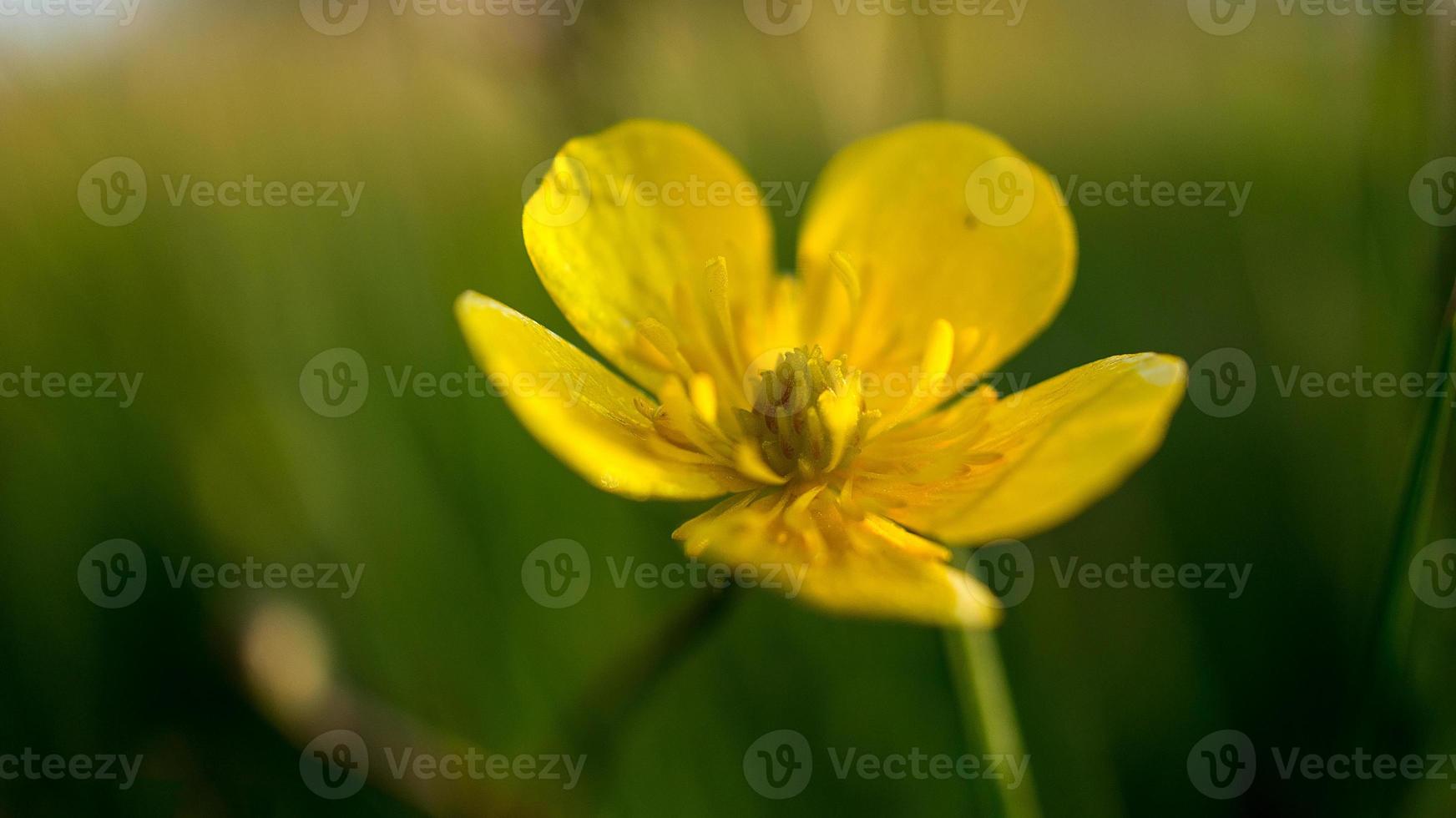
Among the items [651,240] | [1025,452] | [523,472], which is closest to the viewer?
[1025,452]

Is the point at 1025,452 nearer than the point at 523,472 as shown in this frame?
Yes

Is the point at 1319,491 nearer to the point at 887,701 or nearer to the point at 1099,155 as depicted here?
the point at 887,701

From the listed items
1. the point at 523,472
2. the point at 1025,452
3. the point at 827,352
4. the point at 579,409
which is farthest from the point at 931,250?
the point at 523,472

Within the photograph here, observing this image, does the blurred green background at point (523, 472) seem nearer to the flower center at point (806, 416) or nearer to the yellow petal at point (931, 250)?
the flower center at point (806, 416)

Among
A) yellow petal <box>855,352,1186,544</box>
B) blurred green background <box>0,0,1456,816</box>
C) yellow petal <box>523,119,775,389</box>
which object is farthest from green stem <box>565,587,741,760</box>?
yellow petal <box>523,119,775,389</box>

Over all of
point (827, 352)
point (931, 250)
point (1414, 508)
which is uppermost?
point (931, 250)

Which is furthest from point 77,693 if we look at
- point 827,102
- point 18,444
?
point 827,102

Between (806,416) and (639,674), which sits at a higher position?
(806,416)

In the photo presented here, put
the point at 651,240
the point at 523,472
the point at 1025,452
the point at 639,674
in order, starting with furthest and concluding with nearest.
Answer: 1. the point at 523,472
2. the point at 651,240
3. the point at 639,674
4. the point at 1025,452

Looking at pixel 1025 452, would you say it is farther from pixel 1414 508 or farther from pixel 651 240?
pixel 651 240
